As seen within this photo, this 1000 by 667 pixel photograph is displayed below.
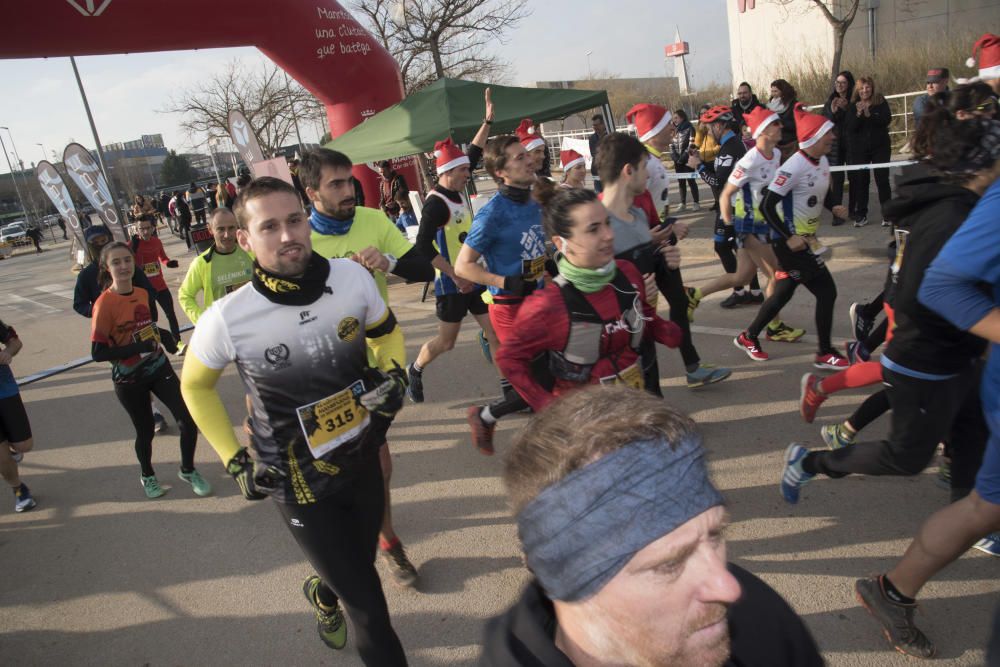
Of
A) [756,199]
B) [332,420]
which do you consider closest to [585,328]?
[332,420]

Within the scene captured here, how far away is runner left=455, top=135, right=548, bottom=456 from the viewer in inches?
171

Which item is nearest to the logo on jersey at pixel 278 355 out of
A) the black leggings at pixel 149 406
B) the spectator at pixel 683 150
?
the black leggings at pixel 149 406

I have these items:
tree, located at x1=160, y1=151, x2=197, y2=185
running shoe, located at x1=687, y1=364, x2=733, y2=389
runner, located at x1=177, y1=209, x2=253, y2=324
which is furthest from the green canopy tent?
tree, located at x1=160, y1=151, x2=197, y2=185

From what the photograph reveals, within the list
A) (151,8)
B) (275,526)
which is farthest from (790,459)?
(151,8)

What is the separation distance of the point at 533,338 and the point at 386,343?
2.10 feet

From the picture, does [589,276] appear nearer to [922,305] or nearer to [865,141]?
[922,305]

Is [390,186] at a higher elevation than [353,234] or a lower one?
higher

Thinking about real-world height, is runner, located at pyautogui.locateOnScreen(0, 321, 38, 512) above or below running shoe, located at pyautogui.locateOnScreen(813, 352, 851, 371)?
above

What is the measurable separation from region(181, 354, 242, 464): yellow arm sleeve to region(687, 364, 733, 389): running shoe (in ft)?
11.7

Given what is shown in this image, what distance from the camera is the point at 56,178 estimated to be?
41.4 feet

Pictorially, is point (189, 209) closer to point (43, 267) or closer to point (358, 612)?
point (43, 267)

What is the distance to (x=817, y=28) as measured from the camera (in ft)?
103

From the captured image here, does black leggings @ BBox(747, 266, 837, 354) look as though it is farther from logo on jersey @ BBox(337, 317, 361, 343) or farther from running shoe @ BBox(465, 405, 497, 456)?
logo on jersey @ BBox(337, 317, 361, 343)

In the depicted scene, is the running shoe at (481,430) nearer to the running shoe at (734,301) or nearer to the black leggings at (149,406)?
the black leggings at (149,406)
